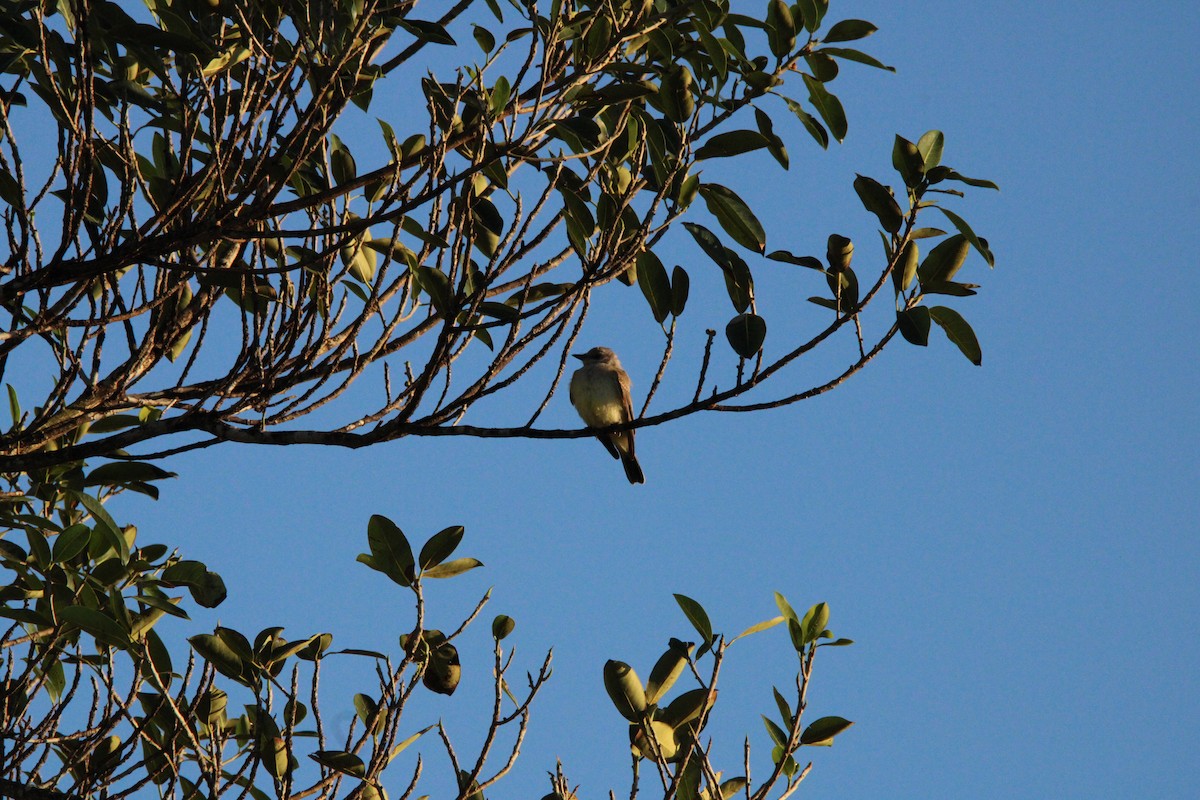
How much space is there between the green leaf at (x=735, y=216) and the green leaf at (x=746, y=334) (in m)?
0.25

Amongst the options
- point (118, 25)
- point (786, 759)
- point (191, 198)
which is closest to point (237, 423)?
point (191, 198)

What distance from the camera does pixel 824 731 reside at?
3477 millimetres

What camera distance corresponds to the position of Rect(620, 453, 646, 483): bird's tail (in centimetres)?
747

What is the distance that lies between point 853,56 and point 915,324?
88 cm

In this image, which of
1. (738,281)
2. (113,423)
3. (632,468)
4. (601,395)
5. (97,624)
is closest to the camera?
(97,624)

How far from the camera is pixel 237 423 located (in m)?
3.33

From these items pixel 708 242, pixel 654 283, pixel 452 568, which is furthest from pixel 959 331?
pixel 452 568

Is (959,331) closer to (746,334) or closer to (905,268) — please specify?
(905,268)

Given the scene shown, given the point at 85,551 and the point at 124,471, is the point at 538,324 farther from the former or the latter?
the point at 85,551

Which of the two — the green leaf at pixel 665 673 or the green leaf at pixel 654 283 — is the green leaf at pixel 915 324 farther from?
the green leaf at pixel 665 673

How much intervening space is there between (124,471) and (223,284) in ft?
1.91

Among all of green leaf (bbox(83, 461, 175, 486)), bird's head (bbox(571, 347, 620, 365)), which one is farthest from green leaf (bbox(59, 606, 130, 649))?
bird's head (bbox(571, 347, 620, 365))

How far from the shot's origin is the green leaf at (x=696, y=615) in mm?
3418

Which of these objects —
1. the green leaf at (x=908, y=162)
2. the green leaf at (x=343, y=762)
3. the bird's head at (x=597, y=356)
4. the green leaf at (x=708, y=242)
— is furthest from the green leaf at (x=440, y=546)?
the bird's head at (x=597, y=356)
